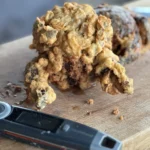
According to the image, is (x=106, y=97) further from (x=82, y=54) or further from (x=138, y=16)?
(x=138, y=16)

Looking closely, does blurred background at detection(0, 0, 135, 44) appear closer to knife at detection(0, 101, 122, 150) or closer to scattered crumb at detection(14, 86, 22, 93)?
scattered crumb at detection(14, 86, 22, 93)

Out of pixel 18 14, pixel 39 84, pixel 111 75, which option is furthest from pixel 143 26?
pixel 18 14

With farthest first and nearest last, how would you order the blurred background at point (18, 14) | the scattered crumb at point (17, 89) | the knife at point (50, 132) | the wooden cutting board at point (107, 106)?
the blurred background at point (18, 14), the scattered crumb at point (17, 89), the wooden cutting board at point (107, 106), the knife at point (50, 132)

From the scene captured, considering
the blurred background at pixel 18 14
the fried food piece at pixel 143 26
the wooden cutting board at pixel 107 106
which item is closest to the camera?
the wooden cutting board at pixel 107 106

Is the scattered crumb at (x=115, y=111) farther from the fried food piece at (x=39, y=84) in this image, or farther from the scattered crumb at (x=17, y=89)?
the scattered crumb at (x=17, y=89)

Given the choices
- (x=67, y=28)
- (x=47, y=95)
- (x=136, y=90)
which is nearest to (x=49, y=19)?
(x=67, y=28)

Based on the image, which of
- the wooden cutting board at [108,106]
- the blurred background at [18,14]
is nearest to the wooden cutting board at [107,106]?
the wooden cutting board at [108,106]
